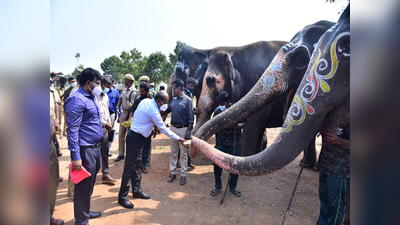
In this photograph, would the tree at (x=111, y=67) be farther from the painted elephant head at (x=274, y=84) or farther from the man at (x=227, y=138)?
the painted elephant head at (x=274, y=84)

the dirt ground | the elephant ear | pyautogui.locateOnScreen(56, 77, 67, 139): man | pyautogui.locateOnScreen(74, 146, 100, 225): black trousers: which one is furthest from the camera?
pyautogui.locateOnScreen(56, 77, 67, 139): man

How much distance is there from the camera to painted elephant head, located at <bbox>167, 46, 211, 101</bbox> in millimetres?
6973

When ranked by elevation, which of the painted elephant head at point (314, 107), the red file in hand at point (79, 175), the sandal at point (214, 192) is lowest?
the sandal at point (214, 192)

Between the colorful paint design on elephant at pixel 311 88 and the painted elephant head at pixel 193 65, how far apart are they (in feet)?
15.1

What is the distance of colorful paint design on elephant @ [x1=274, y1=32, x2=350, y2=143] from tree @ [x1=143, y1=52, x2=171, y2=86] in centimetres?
2820

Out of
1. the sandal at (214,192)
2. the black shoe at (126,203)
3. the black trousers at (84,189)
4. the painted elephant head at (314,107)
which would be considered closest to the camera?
the painted elephant head at (314,107)

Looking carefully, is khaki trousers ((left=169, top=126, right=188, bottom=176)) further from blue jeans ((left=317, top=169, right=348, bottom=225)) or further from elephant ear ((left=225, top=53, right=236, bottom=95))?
blue jeans ((left=317, top=169, right=348, bottom=225))

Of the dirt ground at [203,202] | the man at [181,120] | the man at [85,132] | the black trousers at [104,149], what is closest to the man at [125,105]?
the dirt ground at [203,202]

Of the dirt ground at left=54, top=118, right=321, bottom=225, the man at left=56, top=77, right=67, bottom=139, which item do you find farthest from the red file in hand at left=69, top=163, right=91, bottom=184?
the man at left=56, top=77, right=67, bottom=139

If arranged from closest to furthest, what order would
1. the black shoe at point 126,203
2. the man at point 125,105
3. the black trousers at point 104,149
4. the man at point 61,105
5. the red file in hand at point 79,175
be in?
the red file in hand at point 79,175
the black shoe at point 126,203
the black trousers at point 104,149
the man at point 125,105
the man at point 61,105

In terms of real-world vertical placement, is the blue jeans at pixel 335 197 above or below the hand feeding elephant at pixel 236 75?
below

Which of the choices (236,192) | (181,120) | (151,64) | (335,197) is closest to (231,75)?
(181,120)

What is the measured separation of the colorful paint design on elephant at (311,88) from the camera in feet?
7.38
